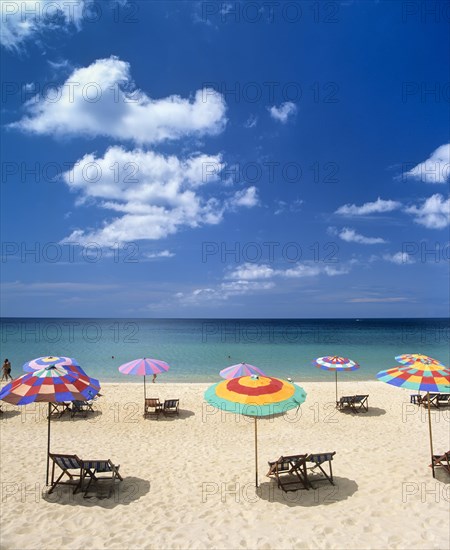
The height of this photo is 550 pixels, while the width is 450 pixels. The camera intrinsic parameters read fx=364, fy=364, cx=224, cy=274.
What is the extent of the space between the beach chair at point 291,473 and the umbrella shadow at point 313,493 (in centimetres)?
14

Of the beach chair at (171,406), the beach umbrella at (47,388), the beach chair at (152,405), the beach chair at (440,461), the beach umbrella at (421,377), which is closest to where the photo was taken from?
the beach umbrella at (47,388)

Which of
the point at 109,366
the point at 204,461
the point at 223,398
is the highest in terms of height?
the point at 223,398

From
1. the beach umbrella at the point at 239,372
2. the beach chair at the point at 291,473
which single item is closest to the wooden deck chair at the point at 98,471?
the beach chair at the point at 291,473

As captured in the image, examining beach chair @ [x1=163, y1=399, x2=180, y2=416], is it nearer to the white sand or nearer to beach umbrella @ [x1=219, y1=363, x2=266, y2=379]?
the white sand

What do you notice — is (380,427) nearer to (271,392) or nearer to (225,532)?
(271,392)

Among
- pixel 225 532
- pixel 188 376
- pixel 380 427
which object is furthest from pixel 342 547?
pixel 188 376

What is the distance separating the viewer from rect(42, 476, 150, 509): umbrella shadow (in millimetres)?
6789

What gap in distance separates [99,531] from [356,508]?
4447mm

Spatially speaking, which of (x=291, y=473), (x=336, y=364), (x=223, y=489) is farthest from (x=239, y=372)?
(x=336, y=364)

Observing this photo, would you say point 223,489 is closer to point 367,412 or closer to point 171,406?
point 171,406

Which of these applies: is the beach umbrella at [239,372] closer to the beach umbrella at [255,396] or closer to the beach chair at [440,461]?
the beach umbrella at [255,396]

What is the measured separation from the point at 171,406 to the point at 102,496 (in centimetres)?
725

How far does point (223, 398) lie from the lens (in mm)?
6809

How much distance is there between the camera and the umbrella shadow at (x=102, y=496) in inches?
267
